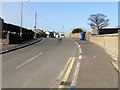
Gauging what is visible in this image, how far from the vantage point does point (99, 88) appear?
12.2 meters

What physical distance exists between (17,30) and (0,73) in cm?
4178

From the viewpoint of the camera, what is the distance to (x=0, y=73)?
16859mm

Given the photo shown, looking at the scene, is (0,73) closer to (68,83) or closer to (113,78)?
(68,83)

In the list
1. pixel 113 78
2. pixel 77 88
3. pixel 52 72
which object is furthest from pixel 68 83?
pixel 52 72

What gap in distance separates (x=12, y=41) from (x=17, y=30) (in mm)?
11206

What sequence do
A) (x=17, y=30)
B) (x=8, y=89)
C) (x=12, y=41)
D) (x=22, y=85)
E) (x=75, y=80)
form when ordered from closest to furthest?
(x=8, y=89) → (x=22, y=85) → (x=75, y=80) → (x=12, y=41) → (x=17, y=30)

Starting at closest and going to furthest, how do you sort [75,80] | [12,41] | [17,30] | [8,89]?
[8,89]
[75,80]
[12,41]
[17,30]

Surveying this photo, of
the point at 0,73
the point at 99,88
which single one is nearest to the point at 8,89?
the point at 99,88

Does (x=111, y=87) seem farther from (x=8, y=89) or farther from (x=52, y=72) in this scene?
(x=52, y=72)

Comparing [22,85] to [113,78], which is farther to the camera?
[113,78]

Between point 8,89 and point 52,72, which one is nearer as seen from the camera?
point 8,89

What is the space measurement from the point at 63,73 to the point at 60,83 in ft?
10.9

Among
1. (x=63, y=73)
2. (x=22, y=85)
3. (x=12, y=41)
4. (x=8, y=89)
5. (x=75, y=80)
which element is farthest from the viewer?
(x=12, y=41)

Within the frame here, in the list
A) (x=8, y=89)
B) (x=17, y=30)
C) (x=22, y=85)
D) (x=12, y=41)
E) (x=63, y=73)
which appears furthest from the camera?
(x=17, y=30)
